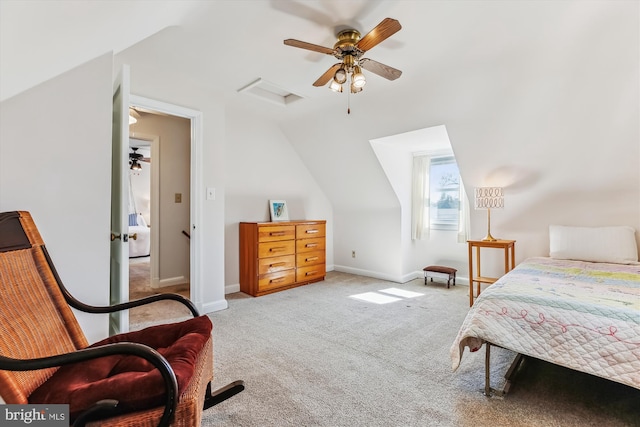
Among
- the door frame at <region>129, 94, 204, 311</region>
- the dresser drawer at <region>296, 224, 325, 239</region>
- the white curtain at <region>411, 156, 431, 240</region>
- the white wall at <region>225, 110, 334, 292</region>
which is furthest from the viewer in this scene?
the white curtain at <region>411, 156, 431, 240</region>

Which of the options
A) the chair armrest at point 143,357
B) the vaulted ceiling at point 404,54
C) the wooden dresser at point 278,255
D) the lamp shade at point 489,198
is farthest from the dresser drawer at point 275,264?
the chair armrest at point 143,357

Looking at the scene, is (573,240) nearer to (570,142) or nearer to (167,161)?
(570,142)

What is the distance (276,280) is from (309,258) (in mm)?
628

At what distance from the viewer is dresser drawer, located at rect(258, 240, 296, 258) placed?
368 centimetres

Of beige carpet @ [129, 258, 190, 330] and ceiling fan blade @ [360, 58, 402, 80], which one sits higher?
ceiling fan blade @ [360, 58, 402, 80]

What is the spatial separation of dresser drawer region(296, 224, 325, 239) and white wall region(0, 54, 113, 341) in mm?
2528

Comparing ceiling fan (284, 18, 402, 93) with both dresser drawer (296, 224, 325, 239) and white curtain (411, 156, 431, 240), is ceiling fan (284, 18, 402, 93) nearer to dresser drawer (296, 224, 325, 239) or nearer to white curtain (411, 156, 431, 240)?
dresser drawer (296, 224, 325, 239)

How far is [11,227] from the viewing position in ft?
4.41

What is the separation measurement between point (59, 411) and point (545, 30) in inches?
128

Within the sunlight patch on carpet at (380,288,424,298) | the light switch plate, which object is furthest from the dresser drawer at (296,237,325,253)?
the light switch plate

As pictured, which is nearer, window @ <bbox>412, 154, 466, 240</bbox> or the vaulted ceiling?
the vaulted ceiling

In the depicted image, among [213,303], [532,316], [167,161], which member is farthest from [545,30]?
[167,161]

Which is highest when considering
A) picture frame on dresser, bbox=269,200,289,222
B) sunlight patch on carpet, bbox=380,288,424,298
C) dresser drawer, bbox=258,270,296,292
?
picture frame on dresser, bbox=269,200,289,222

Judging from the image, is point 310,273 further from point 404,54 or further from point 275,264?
point 404,54
